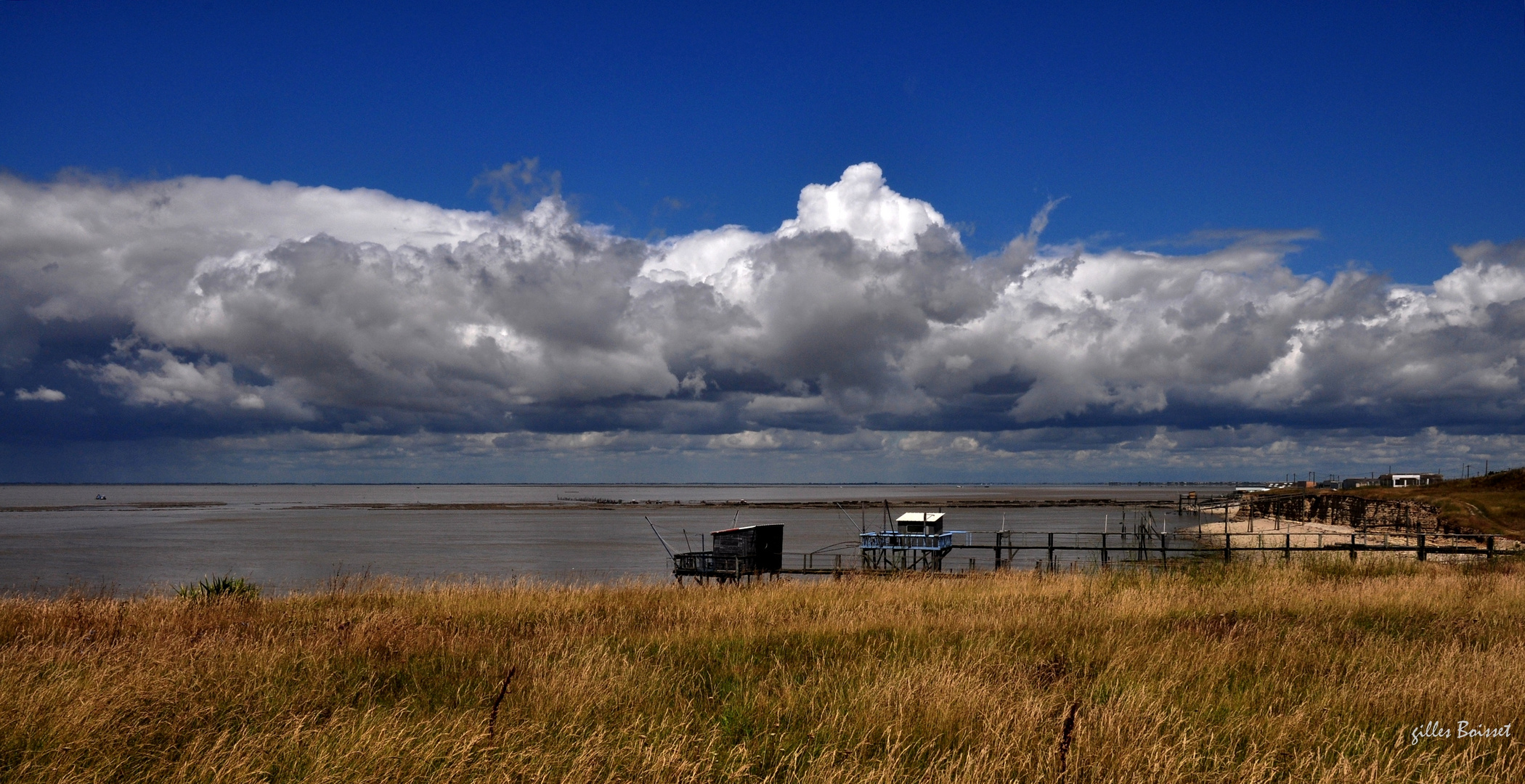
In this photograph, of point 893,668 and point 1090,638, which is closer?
point 893,668

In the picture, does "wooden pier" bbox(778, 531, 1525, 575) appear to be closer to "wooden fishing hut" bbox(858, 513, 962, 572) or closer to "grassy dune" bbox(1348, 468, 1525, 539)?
"wooden fishing hut" bbox(858, 513, 962, 572)

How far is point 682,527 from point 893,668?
3253 inches

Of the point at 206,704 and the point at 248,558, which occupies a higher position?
the point at 206,704

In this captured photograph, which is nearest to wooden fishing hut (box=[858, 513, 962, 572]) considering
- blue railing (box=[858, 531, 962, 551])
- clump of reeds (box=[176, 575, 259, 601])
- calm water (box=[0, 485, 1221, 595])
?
blue railing (box=[858, 531, 962, 551])

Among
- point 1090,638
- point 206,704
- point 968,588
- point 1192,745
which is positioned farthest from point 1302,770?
point 968,588

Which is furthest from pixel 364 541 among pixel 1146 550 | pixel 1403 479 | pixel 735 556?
pixel 1403 479

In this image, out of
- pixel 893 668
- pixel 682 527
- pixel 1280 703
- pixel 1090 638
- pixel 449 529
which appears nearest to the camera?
pixel 1280 703

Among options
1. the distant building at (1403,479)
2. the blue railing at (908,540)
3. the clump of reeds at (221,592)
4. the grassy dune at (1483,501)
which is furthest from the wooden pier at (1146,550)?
the distant building at (1403,479)

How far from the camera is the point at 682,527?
8944cm

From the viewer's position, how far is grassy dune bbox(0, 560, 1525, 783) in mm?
5605

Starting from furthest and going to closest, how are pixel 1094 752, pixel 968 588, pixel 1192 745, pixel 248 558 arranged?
pixel 248 558 < pixel 968 588 < pixel 1192 745 < pixel 1094 752

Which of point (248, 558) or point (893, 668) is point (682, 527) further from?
point (893, 668)

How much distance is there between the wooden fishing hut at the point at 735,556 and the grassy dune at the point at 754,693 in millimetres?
20985

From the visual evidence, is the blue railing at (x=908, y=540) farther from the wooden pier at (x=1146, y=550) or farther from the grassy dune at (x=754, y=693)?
the grassy dune at (x=754, y=693)
